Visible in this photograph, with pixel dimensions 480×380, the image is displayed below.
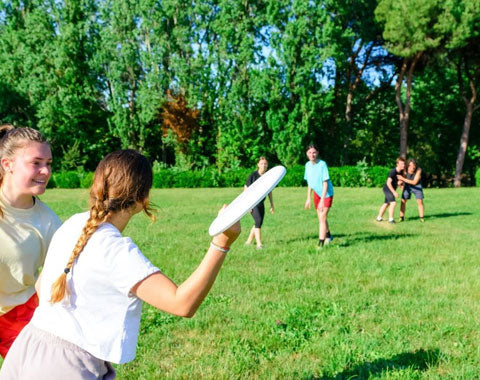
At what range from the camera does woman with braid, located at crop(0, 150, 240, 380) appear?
5.59 feet

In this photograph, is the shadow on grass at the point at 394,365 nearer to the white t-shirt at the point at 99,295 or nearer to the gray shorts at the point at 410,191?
the white t-shirt at the point at 99,295

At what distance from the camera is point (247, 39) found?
35281 millimetres

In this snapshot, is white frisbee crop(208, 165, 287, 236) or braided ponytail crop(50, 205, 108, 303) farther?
braided ponytail crop(50, 205, 108, 303)

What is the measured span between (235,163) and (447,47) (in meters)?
17.7

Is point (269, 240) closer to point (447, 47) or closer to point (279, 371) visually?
point (279, 371)

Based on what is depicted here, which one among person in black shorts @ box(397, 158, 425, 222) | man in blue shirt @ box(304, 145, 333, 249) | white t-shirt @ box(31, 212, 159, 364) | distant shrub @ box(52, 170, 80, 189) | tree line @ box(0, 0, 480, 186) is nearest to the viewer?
white t-shirt @ box(31, 212, 159, 364)

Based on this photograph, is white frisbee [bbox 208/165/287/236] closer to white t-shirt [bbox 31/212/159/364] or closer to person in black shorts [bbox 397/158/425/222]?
white t-shirt [bbox 31/212/159/364]

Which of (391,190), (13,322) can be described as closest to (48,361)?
(13,322)

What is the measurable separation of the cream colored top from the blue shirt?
6.98 metres

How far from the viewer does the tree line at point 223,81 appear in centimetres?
3388

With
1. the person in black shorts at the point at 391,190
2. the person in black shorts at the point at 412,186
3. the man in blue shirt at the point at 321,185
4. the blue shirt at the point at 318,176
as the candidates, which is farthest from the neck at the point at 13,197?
the person in black shorts at the point at 412,186

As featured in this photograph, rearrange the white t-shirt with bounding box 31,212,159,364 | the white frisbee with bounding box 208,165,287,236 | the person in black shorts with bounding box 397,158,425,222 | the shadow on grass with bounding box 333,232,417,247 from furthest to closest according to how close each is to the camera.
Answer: the person in black shorts with bounding box 397,158,425,222
the shadow on grass with bounding box 333,232,417,247
the white t-shirt with bounding box 31,212,159,364
the white frisbee with bounding box 208,165,287,236

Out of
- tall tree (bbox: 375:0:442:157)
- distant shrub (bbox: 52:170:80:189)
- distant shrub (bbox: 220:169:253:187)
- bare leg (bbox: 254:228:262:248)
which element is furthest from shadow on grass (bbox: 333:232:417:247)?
distant shrub (bbox: 52:170:80:189)

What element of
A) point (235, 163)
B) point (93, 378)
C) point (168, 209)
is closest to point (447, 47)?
point (235, 163)
